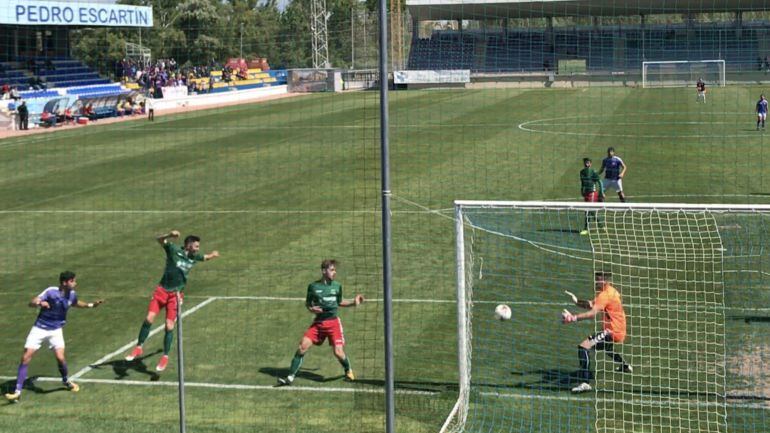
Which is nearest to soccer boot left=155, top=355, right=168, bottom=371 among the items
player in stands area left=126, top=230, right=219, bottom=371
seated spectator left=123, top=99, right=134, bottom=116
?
player in stands area left=126, top=230, right=219, bottom=371

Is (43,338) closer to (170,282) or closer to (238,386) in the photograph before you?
A: (170,282)

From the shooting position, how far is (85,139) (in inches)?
1770

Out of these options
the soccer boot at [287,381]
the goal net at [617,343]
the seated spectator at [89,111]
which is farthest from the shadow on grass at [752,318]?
the seated spectator at [89,111]

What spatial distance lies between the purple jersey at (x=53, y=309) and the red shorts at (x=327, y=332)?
3342mm

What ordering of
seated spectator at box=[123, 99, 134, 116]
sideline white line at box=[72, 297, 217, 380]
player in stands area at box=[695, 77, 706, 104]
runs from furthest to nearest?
seated spectator at box=[123, 99, 134, 116] < player in stands area at box=[695, 77, 706, 104] < sideline white line at box=[72, 297, 217, 380]

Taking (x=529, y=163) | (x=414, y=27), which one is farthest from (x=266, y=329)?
(x=529, y=163)

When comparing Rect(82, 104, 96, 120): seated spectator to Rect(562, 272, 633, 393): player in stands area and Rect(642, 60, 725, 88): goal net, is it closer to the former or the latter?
Rect(642, 60, 725, 88): goal net

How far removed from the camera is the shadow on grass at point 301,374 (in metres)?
14.7

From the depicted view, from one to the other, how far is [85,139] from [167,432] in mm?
34127

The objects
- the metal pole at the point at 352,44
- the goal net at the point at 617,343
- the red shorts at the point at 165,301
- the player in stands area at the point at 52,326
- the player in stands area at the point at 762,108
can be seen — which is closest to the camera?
the goal net at the point at 617,343

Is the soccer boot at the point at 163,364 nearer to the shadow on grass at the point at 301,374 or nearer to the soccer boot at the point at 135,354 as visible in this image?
the soccer boot at the point at 135,354

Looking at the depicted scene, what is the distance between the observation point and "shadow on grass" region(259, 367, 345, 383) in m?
14.7

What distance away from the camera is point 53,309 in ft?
47.5

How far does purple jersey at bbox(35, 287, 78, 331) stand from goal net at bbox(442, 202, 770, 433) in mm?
5401
